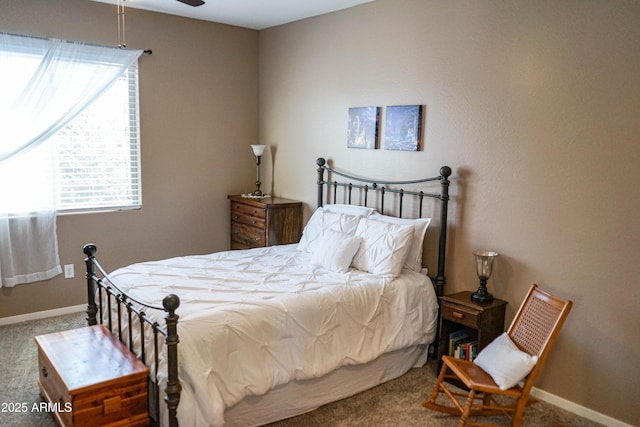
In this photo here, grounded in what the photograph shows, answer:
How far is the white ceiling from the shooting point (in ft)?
14.0

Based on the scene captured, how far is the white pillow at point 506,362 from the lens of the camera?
2631mm

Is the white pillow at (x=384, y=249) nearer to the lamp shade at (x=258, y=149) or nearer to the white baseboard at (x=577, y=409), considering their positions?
the white baseboard at (x=577, y=409)

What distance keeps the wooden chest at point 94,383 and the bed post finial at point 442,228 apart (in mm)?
2058

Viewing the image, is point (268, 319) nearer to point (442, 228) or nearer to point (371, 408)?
point (371, 408)

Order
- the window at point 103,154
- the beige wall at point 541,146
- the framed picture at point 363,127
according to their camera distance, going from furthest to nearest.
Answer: the window at point 103,154
the framed picture at point 363,127
the beige wall at point 541,146

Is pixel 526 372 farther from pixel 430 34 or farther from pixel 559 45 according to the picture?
pixel 430 34

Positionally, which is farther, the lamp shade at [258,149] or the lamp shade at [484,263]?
the lamp shade at [258,149]

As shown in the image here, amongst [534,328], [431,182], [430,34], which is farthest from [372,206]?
[534,328]

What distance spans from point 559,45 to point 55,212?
3.98m

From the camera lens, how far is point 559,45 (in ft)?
9.78

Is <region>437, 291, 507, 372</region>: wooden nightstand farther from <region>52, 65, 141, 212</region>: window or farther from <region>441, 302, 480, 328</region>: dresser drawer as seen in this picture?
<region>52, 65, 141, 212</region>: window

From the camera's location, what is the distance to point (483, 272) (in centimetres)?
326

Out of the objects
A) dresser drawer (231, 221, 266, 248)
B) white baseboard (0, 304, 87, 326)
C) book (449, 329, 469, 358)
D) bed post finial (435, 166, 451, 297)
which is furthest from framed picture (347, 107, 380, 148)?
white baseboard (0, 304, 87, 326)

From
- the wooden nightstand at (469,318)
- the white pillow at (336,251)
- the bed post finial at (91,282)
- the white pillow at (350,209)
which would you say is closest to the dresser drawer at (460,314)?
the wooden nightstand at (469,318)
